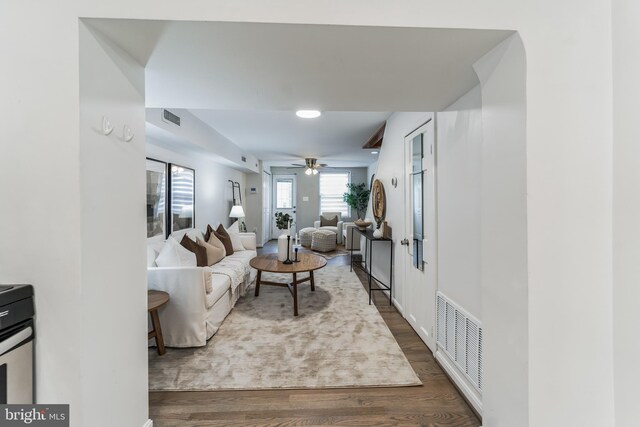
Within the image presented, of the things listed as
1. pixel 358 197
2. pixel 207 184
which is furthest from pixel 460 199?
pixel 358 197

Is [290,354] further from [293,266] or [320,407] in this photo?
[293,266]

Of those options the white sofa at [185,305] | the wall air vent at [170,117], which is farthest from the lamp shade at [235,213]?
the white sofa at [185,305]

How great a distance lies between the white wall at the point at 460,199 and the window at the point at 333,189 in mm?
6430

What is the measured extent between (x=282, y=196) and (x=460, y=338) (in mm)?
7407

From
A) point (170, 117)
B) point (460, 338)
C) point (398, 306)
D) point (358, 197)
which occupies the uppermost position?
point (170, 117)

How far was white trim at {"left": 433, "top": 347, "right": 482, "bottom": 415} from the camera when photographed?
1615 mm

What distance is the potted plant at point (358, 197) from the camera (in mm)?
7962

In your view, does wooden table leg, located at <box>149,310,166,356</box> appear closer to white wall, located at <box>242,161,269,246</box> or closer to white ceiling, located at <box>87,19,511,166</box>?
white ceiling, located at <box>87,19,511,166</box>

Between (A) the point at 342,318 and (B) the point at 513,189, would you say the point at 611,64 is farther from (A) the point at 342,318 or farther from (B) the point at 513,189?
(A) the point at 342,318

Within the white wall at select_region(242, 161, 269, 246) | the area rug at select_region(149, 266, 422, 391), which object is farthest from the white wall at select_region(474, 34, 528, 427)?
the white wall at select_region(242, 161, 269, 246)

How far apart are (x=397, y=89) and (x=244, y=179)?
6.15 m

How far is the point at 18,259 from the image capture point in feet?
3.27

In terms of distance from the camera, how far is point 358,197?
26.2 ft

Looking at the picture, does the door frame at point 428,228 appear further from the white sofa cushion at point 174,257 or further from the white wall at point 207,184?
the white wall at point 207,184
